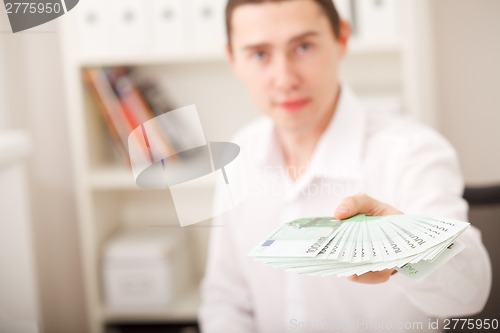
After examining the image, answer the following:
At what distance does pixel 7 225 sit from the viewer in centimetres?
91

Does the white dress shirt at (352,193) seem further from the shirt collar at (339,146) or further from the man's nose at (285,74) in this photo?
the man's nose at (285,74)

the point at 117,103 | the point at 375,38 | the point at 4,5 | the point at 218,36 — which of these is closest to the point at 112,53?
the point at 117,103

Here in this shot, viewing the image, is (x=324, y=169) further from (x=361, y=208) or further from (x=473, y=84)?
(x=473, y=84)

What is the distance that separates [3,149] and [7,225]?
0.39 feet

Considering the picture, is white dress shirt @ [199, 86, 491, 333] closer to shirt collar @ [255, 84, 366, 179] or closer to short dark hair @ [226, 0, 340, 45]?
shirt collar @ [255, 84, 366, 179]

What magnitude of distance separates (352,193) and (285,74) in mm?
201

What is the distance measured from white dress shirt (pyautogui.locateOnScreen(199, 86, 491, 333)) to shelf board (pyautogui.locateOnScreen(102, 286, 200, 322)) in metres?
0.32

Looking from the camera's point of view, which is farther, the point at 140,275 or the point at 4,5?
the point at 140,275

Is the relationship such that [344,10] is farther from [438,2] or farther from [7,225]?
[7,225]


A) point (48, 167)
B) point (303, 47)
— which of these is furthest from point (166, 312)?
point (303, 47)

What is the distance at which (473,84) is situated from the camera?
3.28ft

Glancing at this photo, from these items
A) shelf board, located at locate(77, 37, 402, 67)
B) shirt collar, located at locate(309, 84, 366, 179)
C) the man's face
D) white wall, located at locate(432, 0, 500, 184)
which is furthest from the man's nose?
shelf board, located at locate(77, 37, 402, 67)

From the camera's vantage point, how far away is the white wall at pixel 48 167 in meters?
1.01

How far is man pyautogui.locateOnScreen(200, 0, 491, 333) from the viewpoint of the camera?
83 cm
